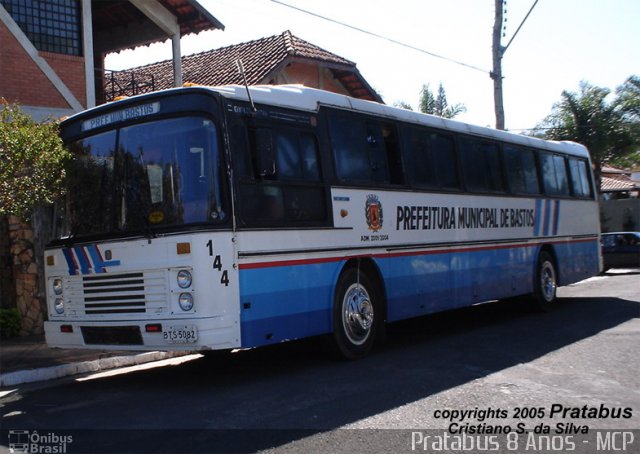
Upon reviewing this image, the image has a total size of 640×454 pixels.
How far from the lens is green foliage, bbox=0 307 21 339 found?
37.3ft

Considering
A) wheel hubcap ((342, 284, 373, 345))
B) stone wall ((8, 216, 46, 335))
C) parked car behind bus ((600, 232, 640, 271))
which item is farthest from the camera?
parked car behind bus ((600, 232, 640, 271))

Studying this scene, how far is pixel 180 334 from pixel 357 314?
2640mm

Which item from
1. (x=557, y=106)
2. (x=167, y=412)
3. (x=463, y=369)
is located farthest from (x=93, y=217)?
(x=557, y=106)

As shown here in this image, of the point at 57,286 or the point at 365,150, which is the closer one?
the point at 57,286

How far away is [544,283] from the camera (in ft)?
45.8

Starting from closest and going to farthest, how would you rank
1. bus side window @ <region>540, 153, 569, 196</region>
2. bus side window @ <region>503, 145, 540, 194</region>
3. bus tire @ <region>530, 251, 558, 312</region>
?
bus side window @ <region>503, 145, 540, 194</region> < bus tire @ <region>530, 251, 558, 312</region> < bus side window @ <region>540, 153, 569, 196</region>

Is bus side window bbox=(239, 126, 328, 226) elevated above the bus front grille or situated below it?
above

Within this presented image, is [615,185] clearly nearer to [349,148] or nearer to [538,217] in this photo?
[538,217]

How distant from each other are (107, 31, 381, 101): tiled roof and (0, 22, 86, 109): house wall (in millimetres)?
4402

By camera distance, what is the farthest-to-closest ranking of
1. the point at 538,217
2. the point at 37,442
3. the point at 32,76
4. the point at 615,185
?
the point at 615,185 < the point at 32,76 < the point at 538,217 < the point at 37,442

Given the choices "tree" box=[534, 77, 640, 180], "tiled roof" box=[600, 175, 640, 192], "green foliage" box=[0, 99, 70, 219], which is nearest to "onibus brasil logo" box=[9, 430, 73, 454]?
"green foliage" box=[0, 99, 70, 219]

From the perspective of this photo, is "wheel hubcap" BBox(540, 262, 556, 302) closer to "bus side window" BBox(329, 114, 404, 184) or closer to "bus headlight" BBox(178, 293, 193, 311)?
"bus side window" BBox(329, 114, 404, 184)

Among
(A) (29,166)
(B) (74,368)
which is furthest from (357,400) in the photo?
(A) (29,166)

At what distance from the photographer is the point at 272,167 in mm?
7488
